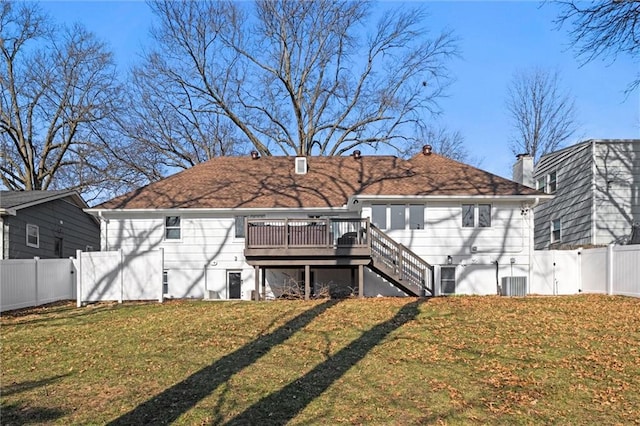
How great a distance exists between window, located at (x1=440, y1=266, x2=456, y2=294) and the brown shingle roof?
2.71 meters

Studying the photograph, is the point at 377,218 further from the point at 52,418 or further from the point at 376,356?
the point at 52,418

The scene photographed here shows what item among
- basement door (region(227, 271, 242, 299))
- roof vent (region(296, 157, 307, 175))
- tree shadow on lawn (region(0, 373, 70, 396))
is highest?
roof vent (region(296, 157, 307, 175))

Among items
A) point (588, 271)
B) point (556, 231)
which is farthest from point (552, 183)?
point (588, 271)

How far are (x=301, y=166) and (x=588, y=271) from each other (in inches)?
464

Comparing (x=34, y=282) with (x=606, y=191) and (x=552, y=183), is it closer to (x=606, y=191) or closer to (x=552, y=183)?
(x=606, y=191)

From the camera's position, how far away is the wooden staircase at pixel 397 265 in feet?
52.5

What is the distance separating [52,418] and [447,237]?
14.2 m

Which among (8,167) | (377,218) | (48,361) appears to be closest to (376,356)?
(48,361)

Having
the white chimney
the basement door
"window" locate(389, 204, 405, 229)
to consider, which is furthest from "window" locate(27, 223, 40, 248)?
the white chimney

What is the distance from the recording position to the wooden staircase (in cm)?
1599

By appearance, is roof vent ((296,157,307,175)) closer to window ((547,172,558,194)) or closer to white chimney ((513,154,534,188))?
white chimney ((513,154,534,188))

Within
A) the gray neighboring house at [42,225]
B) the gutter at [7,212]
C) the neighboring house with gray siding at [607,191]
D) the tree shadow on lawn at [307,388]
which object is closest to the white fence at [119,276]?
the gutter at [7,212]

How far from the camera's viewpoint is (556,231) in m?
23.2

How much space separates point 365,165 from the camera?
73.8ft
